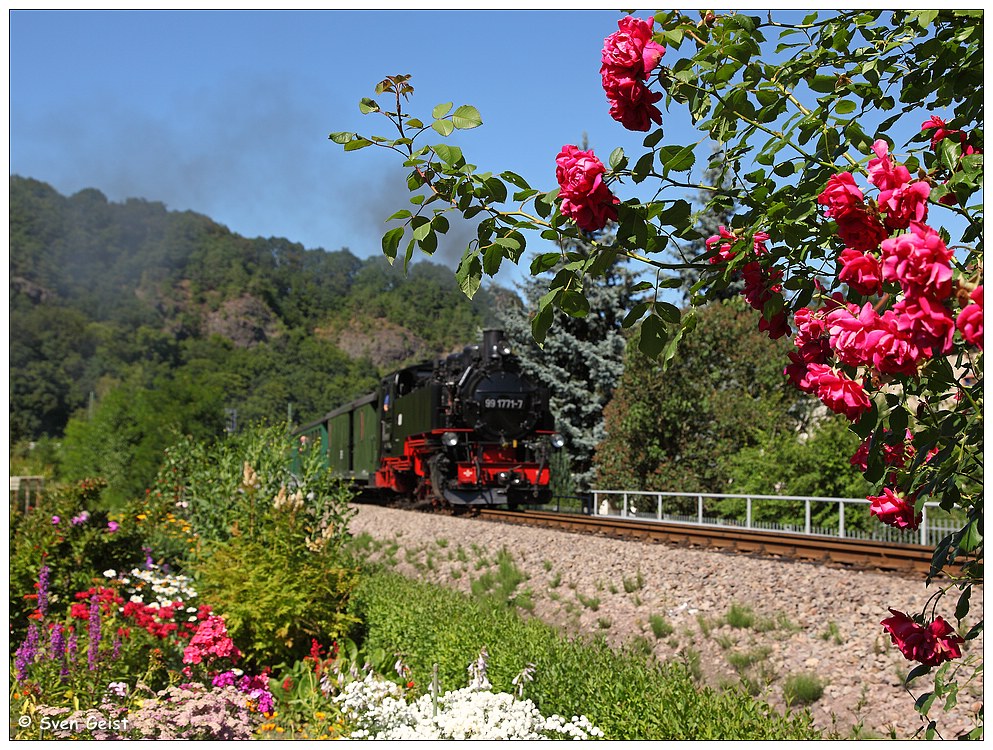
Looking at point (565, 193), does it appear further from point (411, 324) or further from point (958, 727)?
point (411, 324)

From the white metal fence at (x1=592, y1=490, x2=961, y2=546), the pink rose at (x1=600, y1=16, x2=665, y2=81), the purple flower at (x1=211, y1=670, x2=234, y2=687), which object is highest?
the pink rose at (x1=600, y1=16, x2=665, y2=81)

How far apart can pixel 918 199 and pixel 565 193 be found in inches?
35.9

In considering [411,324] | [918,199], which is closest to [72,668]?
[918,199]

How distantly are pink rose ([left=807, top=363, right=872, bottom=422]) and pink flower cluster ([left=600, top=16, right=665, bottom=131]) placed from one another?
0.92 m

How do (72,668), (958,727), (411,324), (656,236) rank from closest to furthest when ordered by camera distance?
1. (656,236)
2. (958,727)
3. (72,668)
4. (411,324)

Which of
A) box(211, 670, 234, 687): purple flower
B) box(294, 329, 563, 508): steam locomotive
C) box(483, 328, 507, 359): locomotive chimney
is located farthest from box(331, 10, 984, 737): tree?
box(483, 328, 507, 359): locomotive chimney

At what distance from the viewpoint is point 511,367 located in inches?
841

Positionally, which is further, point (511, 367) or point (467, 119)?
point (511, 367)

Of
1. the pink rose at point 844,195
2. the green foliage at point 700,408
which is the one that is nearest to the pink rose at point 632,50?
the pink rose at point 844,195

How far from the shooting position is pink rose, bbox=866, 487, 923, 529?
2.94 meters

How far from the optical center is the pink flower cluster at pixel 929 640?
9.59 ft

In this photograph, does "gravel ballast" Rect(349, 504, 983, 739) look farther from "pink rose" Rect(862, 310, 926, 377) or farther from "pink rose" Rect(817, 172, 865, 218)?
"pink rose" Rect(862, 310, 926, 377)

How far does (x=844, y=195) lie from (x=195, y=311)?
7464 inches

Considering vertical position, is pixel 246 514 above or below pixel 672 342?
below
